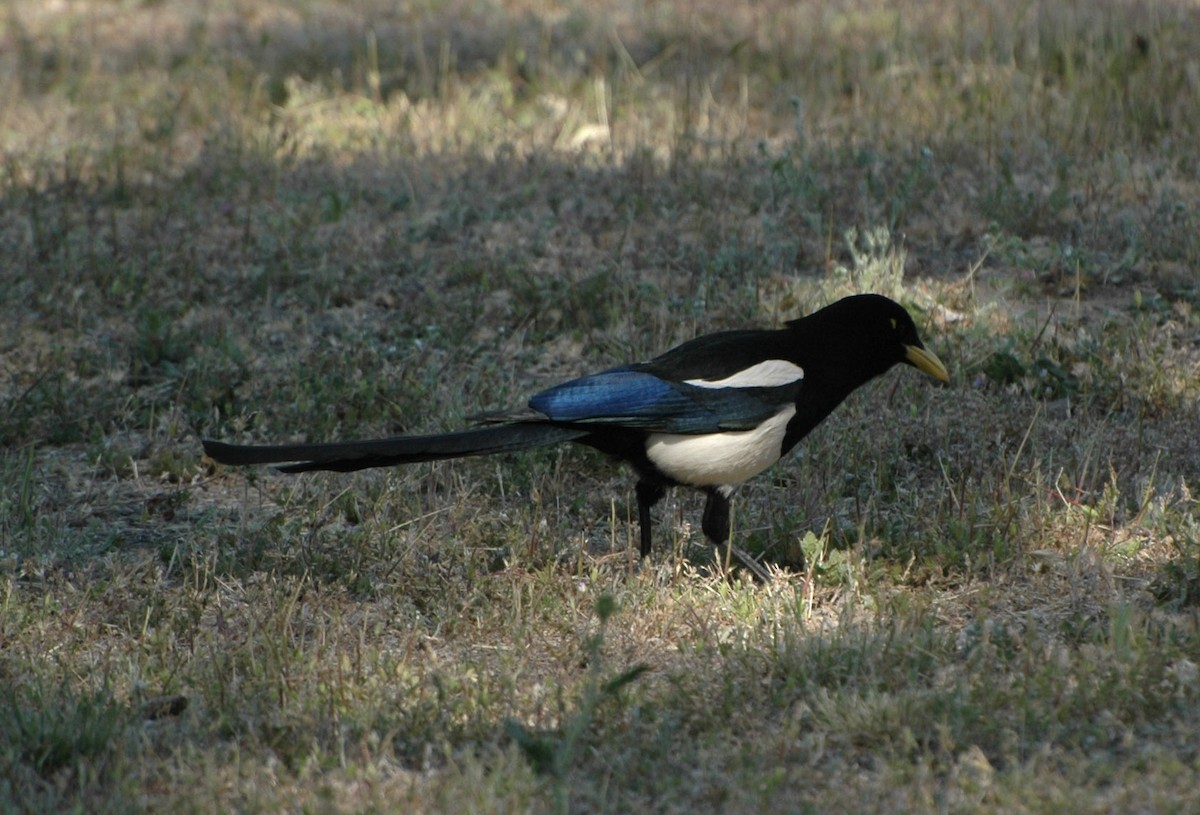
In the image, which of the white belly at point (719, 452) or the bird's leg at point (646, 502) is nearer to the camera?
the white belly at point (719, 452)

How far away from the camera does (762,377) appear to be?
4734 mm

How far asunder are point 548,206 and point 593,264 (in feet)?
2.46

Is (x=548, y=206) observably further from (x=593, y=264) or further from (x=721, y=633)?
(x=721, y=633)

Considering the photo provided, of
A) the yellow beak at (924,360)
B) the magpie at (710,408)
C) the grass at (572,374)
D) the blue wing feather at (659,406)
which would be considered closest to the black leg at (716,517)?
the magpie at (710,408)

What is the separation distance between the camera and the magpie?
4.69 m

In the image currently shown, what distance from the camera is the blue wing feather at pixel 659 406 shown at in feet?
15.4

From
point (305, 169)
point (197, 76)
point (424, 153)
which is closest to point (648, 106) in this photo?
point (424, 153)

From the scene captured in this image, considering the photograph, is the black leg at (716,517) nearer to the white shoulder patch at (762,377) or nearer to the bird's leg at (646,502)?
the bird's leg at (646,502)

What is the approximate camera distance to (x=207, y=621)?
4645mm

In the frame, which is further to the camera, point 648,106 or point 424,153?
point 648,106

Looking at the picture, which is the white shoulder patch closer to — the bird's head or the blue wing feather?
the blue wing feather

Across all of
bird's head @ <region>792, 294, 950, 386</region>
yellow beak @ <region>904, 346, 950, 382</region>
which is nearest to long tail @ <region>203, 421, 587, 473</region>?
bird's head @ <region>792, 294, 950, 386</region>

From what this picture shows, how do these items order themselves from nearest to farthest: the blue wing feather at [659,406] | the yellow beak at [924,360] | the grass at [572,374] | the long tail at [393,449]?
the grass at [572,374] < the long tail at [393,449] < the blue wing feather at [659,406] < the yellow beak at [924,360]

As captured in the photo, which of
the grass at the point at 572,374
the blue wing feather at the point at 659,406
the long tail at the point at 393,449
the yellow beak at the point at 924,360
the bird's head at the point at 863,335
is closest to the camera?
the grass at the point at 572,374
